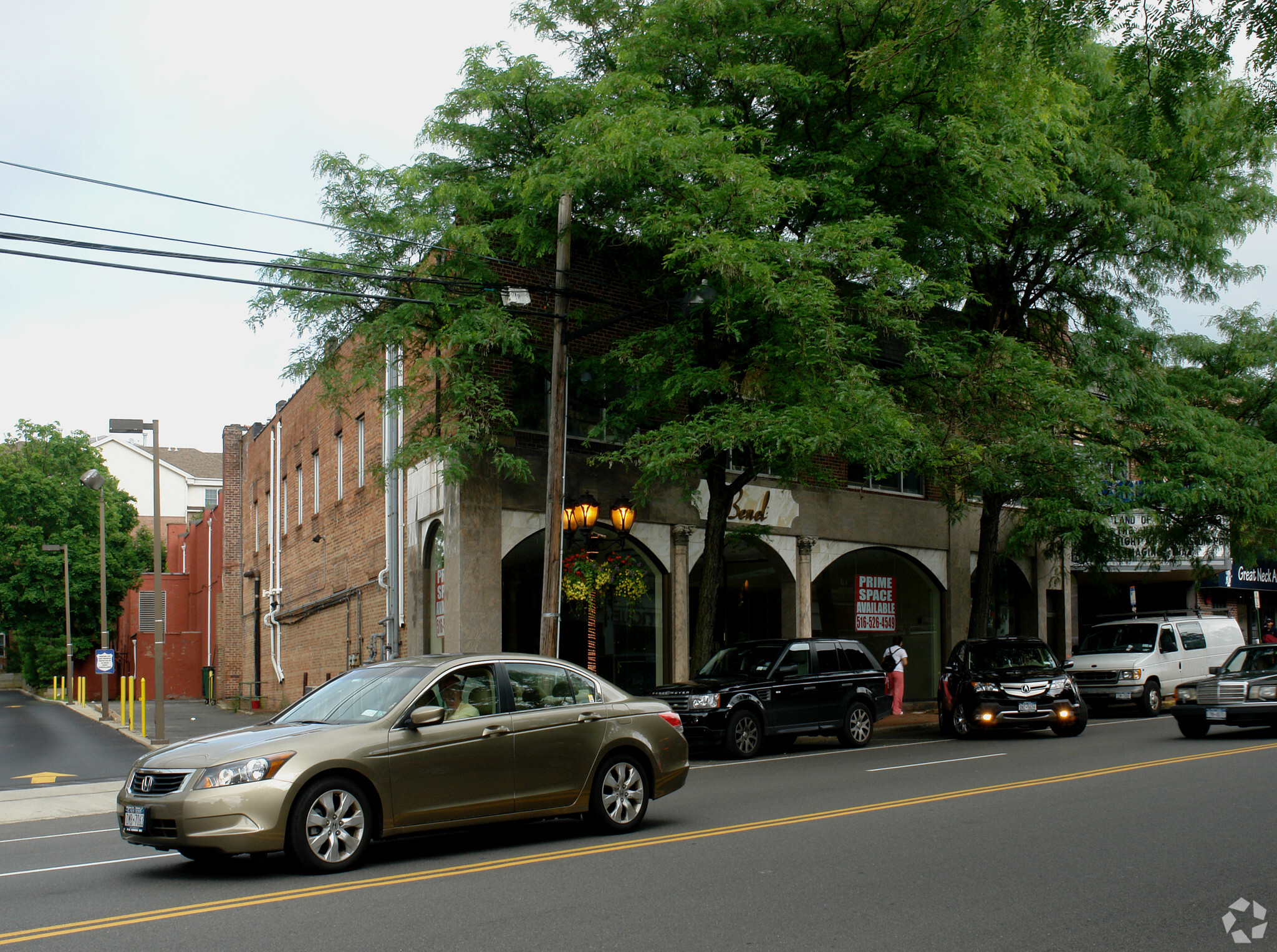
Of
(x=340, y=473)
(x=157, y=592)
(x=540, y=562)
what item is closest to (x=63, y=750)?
(x=157, y=592)

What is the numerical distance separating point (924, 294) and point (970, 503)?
8846mm

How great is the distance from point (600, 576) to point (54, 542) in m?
50.1

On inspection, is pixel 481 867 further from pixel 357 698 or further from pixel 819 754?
pixel 819 754

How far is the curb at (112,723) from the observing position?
78.9 ft

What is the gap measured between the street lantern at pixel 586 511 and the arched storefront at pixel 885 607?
355 inches

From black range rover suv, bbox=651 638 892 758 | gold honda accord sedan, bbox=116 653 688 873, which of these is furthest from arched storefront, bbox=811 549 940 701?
gold honda accord sedan, bbox=116 653 688 873

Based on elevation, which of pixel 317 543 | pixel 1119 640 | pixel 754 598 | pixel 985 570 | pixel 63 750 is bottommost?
pixel 63 750

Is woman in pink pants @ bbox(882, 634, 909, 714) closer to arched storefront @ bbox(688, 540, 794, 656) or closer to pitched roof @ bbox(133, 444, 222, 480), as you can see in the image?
arched storefront @ bbox(688, 540, 794, 656)

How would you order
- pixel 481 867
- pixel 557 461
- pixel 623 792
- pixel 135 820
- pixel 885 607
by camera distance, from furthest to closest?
pixel 885 607 < pixel 557 461 < pixel 623 792 < pixel 481 867 < pixel 135 820

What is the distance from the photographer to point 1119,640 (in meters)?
25.1

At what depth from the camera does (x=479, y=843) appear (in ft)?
30.0

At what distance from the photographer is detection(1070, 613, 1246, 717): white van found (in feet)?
78.2

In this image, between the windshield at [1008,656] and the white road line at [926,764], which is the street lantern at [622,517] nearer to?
the white road line at [926,764]

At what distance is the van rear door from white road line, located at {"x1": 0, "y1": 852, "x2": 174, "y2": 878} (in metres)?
22.0
